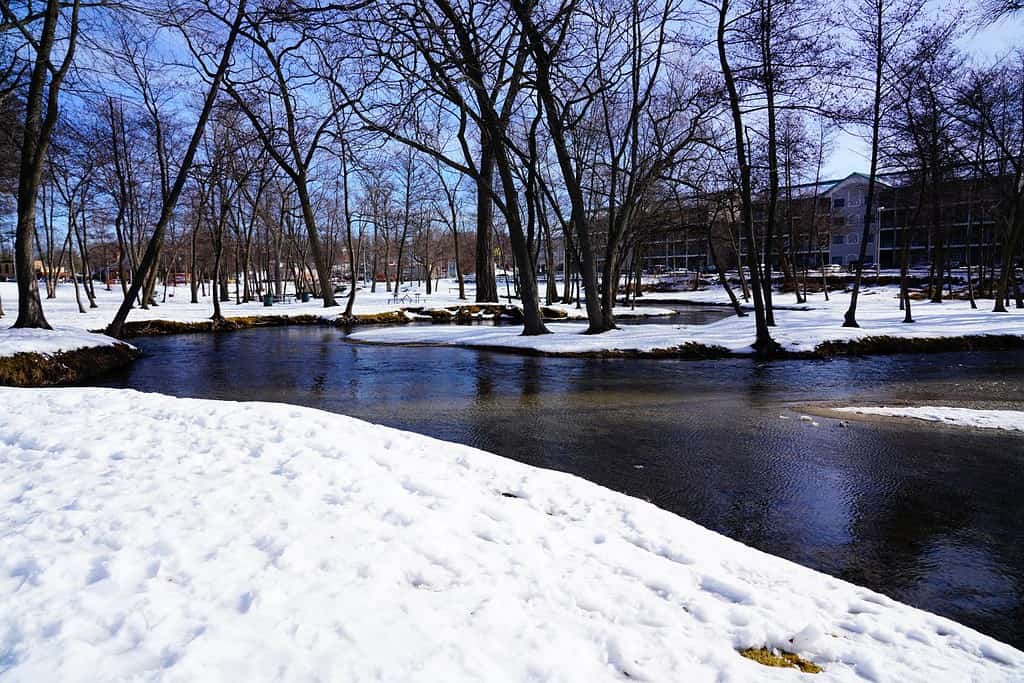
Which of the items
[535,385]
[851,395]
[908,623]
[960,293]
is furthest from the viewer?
[960,293]

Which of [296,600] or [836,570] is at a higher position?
[296,600]

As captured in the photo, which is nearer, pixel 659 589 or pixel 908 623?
pixel 908 623

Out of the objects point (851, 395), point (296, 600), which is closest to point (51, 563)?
point (296, 600)

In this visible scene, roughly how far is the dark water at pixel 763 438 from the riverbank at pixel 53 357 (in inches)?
33.0

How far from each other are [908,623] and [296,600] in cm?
333

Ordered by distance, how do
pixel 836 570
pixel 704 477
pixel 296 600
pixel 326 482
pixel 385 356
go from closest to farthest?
1. pixel 296 600
2. pixel 836 570
3. pixel 326 482
4. pixel 704 477
5. pixel 385 356

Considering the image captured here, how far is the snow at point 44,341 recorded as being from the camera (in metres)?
13.4

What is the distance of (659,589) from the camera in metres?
3.52

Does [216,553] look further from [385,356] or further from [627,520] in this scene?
[385,356]

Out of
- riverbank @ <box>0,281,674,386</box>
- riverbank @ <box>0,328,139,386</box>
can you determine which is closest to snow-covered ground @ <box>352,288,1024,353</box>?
riverbank @ <box>0,281,674,386</box>

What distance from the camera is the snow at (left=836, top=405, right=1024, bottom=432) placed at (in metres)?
8.46

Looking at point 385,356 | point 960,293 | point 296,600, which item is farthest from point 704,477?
point 960,293

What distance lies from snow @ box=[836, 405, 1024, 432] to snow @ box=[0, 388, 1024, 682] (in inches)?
261

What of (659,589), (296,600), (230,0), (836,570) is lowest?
(836,570)
